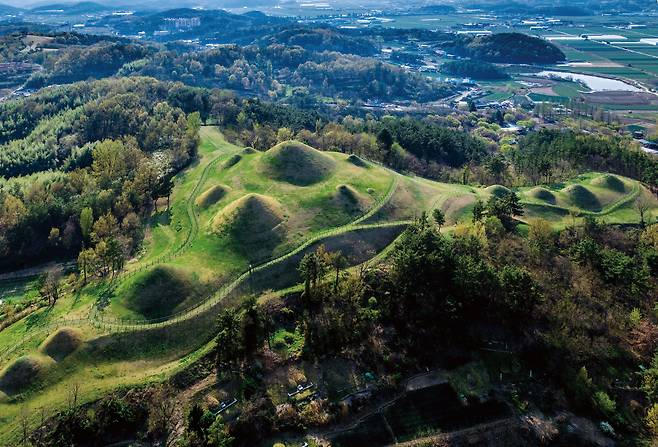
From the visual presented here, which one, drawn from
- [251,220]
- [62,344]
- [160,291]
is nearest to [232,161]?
[251,220]

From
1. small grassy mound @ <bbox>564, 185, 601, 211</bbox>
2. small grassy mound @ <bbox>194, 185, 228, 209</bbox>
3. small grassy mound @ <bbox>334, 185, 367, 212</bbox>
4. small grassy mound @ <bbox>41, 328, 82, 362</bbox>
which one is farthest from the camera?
small grassy mound @ <bbox>564, 185, 601, 211</bbox>

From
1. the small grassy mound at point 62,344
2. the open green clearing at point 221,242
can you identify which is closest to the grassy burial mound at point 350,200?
the open green clearing at point 221,242

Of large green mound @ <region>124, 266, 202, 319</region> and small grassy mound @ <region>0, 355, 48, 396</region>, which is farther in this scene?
large green mound @ <region>124, 266, 202, 319</region>

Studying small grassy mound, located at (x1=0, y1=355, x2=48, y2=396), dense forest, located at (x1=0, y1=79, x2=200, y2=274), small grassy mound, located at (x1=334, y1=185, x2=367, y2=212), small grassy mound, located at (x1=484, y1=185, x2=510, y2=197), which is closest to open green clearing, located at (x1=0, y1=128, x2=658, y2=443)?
small grassy mound, located at (x1=0, y1=355, x2=48, y2=396)

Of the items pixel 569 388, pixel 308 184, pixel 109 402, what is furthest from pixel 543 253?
pixel 109 402

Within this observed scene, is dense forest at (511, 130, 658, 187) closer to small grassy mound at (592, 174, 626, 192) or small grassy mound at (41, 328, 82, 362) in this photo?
small grassy mound at (592, 174, 626, 192)
